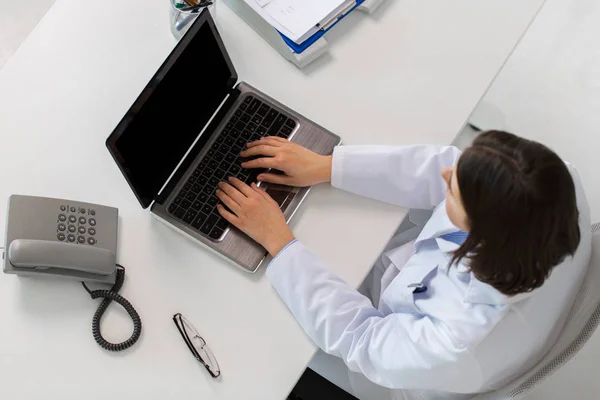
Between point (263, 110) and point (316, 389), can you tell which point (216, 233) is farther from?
point (316, 389)

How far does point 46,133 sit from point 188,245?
34 cm

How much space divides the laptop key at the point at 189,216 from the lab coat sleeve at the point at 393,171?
0.26 meters

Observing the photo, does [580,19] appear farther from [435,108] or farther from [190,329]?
[190,329]

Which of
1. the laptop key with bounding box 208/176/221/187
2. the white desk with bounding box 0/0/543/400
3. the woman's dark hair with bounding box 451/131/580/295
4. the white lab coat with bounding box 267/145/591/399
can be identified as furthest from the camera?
the laptop key with bounding box 208/176/221/187

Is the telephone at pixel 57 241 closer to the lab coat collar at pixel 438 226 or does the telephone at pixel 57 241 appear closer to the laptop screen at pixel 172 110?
the laptop screen at pixel 172 110

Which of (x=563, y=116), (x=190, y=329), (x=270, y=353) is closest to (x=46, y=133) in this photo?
(x=190, y=329)

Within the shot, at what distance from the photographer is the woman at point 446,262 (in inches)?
29.3

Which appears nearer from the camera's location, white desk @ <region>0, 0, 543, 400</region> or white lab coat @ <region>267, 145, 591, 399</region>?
white lab coat @ <region>267, 145, 591, 399</region>

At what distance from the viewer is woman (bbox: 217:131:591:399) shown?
2.44 feet

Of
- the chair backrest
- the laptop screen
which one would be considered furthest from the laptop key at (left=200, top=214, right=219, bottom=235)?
the chair backrest

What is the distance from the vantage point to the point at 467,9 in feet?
4.13

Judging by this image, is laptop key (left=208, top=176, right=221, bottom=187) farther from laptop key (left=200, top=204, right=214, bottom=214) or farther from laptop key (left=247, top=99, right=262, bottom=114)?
laptop key (left=247, top=99, right=262, bottom=114)

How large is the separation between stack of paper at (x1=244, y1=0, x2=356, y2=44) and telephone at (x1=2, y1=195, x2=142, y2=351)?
1.61ft

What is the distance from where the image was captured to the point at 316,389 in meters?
1.22
